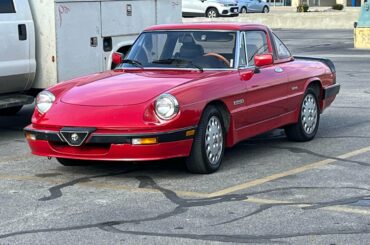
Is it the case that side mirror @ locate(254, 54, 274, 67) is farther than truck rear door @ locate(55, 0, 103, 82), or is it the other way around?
truck rear door @ locate(55, 0, 103, 82)

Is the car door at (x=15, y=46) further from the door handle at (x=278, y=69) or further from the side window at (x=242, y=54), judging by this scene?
the door handle at (x=278, y=69)

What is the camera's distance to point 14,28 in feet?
32.8

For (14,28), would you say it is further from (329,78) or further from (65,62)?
(329,78)

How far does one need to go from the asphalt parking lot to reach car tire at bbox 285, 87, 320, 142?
0.48ft

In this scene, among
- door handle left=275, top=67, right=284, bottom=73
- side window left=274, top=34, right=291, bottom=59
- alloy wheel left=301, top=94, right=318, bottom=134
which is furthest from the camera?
alloy wheel left=301, top=94, right=318, bottom=134

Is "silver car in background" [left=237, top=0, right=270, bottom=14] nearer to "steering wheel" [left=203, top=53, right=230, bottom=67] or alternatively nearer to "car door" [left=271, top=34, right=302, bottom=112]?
"car door" [left=271, top=34, right=302, bottom=112]

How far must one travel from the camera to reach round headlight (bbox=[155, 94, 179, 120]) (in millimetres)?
7387

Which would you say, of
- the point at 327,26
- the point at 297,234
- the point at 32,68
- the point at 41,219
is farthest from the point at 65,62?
the point at 327,26

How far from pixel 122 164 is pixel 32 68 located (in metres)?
2.57

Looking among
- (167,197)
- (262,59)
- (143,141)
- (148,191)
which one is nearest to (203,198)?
(167,197)

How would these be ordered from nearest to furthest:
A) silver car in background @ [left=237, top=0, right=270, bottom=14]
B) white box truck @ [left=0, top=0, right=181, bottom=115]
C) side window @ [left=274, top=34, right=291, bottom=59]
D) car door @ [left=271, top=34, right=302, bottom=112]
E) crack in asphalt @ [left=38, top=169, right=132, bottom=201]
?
crack in asphalt @ [left=38, top=169, right=132, bottom=201]
car door @ [left=271, top=34, right=302, bottom=112]
side window @ [left=274, top=34, right=291, bottom=59]
white box truck @ [left=0, top=0, right=181, bottom=115]
silver car in background @ [left=237, top=0, right=270, bottom=14]

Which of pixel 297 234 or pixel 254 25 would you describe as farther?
pixel 254 25

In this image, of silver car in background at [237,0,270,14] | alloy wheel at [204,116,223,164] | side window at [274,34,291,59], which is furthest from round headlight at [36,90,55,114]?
silver car in background at [237,0,270,14]

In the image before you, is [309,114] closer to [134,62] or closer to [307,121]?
[307,121]
